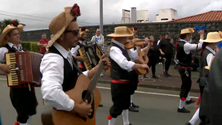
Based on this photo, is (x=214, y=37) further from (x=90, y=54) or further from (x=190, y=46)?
(x=90, y=54)

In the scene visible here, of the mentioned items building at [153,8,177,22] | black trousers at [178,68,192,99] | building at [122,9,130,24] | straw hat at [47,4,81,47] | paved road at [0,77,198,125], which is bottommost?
paved road at [0,77,198,125]

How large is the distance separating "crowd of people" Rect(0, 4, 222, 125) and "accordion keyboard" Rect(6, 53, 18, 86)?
0.19 ft

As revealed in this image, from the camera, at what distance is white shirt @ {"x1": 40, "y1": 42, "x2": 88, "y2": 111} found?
1.68 meters

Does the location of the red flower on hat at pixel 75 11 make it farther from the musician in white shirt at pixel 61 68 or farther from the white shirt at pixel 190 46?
the white shirt at pixel 190 46

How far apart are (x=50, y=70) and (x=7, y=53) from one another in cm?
163

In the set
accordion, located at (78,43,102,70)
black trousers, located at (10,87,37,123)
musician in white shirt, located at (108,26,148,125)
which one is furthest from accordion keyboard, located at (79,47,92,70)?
black trousers, located at (10,87,37,123)

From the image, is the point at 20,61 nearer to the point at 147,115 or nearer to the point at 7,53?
the point at 7,53

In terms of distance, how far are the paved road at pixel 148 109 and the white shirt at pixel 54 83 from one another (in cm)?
291

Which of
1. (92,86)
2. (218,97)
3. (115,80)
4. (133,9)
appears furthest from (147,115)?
(133,9)

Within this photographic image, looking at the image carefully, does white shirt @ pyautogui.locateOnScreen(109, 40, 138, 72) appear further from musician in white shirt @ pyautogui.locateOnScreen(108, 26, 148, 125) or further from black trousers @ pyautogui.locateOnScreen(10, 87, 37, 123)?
black trousers @ pyautogui.locateOnScreen(10, 87, 37, 123)

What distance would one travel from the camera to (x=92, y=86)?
223 centimetres

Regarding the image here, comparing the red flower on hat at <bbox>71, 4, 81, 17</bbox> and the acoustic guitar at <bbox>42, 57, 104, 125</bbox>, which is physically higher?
the red flower on hat at <bbox>71, 4, 81, 17</bbox>

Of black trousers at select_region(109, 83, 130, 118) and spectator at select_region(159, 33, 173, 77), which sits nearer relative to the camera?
black trousers at select_region(109, 83, 130, 118)

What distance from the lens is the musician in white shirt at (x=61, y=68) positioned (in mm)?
Answer: 1692
